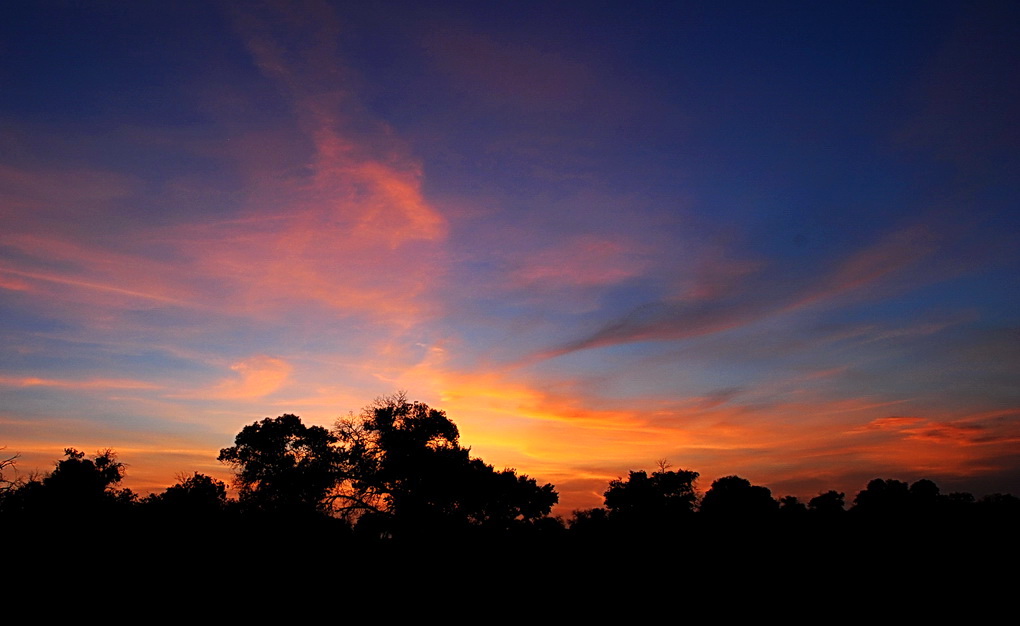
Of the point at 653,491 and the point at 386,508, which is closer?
the point at 386,508

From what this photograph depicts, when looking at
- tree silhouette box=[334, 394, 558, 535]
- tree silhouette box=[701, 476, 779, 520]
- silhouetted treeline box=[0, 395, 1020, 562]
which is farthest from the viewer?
tree silhouette box=[701, 476, 779, 520]

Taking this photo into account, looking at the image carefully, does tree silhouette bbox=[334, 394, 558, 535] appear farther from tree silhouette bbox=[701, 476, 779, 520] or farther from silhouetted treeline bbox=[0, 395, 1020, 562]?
tree silhouette bbox=[701, 476, 779, 520]

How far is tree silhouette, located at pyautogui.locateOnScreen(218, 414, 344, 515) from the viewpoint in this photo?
51344 millimetres

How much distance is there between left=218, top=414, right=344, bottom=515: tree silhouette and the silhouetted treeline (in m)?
0.11

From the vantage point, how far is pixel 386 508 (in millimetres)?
50781

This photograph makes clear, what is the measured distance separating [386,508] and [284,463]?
477 inches

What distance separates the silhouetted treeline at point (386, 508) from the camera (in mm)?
34656

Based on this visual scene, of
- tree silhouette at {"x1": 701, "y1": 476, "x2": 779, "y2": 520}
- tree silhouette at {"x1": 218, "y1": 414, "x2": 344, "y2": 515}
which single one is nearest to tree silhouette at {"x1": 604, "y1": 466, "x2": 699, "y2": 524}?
tree silhouette at {"x1": 701, "y1": 476, "x2": 779, "y2": 520}

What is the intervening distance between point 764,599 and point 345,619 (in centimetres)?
2298

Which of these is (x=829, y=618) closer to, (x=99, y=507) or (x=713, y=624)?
(x=713, y=624)

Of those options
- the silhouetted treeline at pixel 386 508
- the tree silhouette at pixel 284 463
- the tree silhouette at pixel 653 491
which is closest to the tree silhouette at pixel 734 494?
the tree silhouette at pixel 653 491

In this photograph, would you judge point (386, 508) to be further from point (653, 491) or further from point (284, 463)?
point (653, 491)

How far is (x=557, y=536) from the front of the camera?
56969mm

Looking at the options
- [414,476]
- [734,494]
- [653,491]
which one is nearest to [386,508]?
[414,476]
